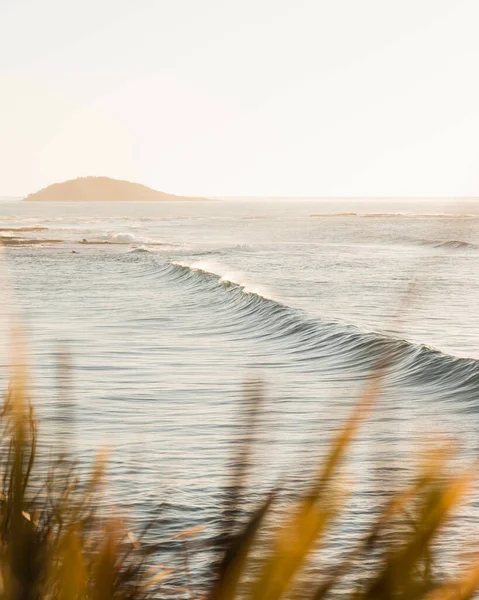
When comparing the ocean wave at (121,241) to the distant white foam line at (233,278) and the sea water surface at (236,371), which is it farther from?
the sea water surface at (236,371)

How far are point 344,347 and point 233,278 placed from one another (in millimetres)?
15575

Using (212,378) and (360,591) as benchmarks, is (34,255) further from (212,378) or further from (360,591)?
(360,591)

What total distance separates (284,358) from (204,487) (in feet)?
27.1

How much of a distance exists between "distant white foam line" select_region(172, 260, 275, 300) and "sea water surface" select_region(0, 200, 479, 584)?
0.48ft

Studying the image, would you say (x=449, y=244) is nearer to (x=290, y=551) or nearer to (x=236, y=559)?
(x=236, y=559)

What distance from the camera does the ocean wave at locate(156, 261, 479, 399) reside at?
1445cm

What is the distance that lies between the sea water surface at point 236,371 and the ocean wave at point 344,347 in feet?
0.15

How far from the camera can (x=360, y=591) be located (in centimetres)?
143

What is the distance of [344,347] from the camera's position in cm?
1766

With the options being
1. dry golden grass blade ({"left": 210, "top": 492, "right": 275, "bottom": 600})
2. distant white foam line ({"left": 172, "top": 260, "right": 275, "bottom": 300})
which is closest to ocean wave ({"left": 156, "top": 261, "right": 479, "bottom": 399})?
distant white foam line ({"left": 172, "top": 260, "right": 275, "bottom": 300})

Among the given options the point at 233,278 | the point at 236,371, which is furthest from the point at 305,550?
the point at 233,278

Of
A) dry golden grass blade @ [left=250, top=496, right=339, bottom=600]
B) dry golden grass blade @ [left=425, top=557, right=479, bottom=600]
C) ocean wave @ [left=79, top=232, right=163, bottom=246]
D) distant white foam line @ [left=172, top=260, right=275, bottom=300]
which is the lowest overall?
distant white foam line @ [left=172, top=260, right=275, bottom=300]

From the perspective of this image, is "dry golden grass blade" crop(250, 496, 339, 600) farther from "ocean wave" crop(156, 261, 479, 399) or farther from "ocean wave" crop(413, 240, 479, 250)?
"ocean wave" crop(413, 240, 479, 250)

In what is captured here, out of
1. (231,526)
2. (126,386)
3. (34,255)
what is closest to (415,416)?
(126,386)
